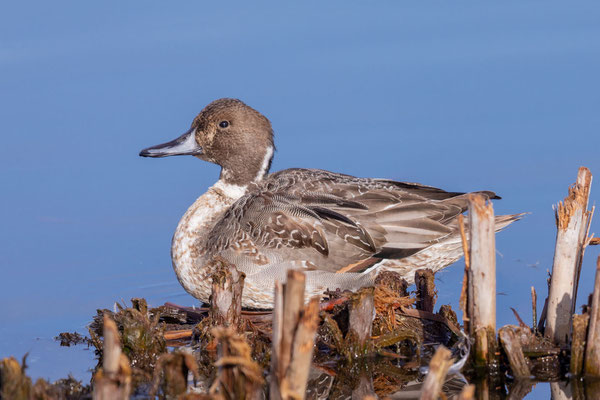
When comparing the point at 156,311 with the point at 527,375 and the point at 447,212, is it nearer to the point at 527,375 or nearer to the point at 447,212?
the point at 447,212

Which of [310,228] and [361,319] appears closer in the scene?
[361,319]

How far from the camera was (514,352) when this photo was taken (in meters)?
5.44

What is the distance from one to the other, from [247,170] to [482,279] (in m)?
2.87

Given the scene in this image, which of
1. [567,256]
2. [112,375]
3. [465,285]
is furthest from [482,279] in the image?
[112,375]

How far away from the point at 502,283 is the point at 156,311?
294cm

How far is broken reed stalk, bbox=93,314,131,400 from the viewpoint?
4008 mm

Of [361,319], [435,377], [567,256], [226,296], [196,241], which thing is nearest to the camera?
[435,377]

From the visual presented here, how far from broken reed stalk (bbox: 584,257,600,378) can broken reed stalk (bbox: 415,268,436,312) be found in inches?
56.9

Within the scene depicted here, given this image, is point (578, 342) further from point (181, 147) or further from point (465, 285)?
point (181, 147)

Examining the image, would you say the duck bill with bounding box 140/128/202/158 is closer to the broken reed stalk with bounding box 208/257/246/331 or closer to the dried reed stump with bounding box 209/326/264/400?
the broken reed stalk with bounding box 208/257/246/331

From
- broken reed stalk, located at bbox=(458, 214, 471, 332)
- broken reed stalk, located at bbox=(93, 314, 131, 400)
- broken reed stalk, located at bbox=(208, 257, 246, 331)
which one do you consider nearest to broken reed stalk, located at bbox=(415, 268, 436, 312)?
broken reed stalk, located at bbox=(458, 214, 471, 332)

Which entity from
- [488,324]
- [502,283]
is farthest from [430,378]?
[502,283]

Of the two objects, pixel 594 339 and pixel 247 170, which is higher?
pixel 247 170

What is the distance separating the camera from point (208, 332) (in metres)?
6.32
